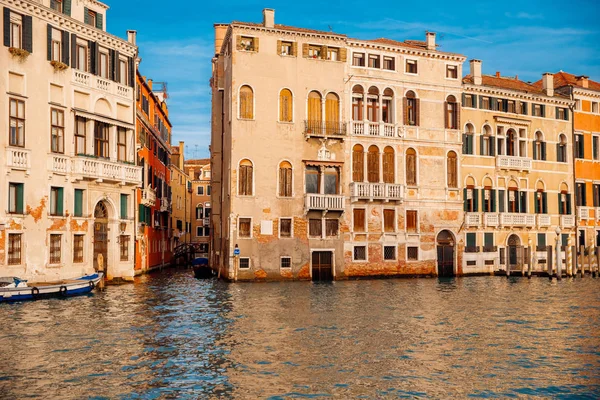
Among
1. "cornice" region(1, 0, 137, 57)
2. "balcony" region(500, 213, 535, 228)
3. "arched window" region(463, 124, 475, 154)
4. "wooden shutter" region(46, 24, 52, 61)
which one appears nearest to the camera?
"cornice" region(1, 0, 137, 57)

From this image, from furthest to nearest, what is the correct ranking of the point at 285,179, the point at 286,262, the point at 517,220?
the point at 517,220
the point at 285,179
the point at 286,262

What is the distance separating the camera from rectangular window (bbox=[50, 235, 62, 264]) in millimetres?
25636

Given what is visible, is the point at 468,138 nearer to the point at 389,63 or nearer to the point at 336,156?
the point at 389,63

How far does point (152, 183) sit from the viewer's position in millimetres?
40500

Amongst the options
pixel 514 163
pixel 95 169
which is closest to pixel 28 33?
pixel 95 169

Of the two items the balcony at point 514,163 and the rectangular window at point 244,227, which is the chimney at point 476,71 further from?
the rectangular window at point 244,227

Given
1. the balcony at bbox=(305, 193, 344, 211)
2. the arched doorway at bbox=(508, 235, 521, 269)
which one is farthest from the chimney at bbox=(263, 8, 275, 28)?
the arched doorway at bbox=(508, 235, 521, 269)

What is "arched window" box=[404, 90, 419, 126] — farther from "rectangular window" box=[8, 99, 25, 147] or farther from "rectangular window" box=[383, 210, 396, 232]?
"rectangular window" box=[8, 99, 25, 147]

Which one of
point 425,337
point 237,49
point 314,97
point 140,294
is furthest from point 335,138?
point 425,337

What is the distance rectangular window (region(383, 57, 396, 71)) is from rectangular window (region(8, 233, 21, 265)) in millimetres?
20126

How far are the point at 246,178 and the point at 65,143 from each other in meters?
8.85

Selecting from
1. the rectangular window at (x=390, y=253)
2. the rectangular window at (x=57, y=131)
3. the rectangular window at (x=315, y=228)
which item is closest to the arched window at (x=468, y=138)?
the rectangular window at (x=390, y=253)

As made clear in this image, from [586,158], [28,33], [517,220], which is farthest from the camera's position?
[586,158]

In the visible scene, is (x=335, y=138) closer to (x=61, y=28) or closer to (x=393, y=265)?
(x=393, y=265)
